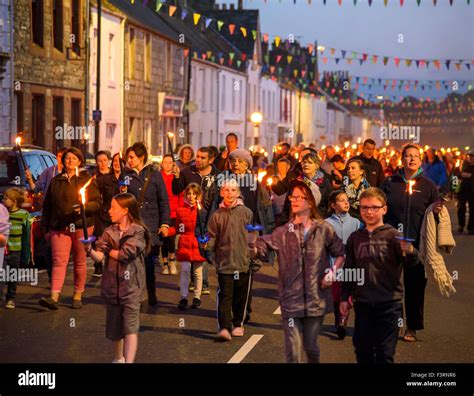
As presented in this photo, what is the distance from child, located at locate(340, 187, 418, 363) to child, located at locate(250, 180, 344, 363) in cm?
20

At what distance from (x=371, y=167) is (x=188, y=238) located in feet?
17.9

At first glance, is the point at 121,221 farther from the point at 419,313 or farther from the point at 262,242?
the point at 419,313

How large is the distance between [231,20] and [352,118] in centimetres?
6715

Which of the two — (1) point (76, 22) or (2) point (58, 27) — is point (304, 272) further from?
(1) point (76, 22)

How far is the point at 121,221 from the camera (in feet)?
29.8

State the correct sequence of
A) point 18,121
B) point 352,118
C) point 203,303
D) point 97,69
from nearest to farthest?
point 203,303
point 18,121
point 97,69
point 352,118

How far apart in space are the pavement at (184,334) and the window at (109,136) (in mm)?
22154

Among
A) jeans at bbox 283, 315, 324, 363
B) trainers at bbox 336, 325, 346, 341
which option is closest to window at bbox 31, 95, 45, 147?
trainers at bbox 336, 325, 346, 341

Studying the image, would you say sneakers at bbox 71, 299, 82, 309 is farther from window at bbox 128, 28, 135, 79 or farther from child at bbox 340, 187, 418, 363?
window at bbox 128, 28, 135, 79

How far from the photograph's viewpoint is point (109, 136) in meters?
37.1

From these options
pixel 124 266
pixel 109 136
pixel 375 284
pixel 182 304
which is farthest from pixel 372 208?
pixel 109 136

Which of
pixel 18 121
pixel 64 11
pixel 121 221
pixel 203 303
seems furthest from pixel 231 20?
pixel 121 221

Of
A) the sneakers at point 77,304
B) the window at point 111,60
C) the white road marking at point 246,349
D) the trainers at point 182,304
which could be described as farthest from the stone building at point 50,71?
the white road marking at point 246,349

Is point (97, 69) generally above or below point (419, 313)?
above
